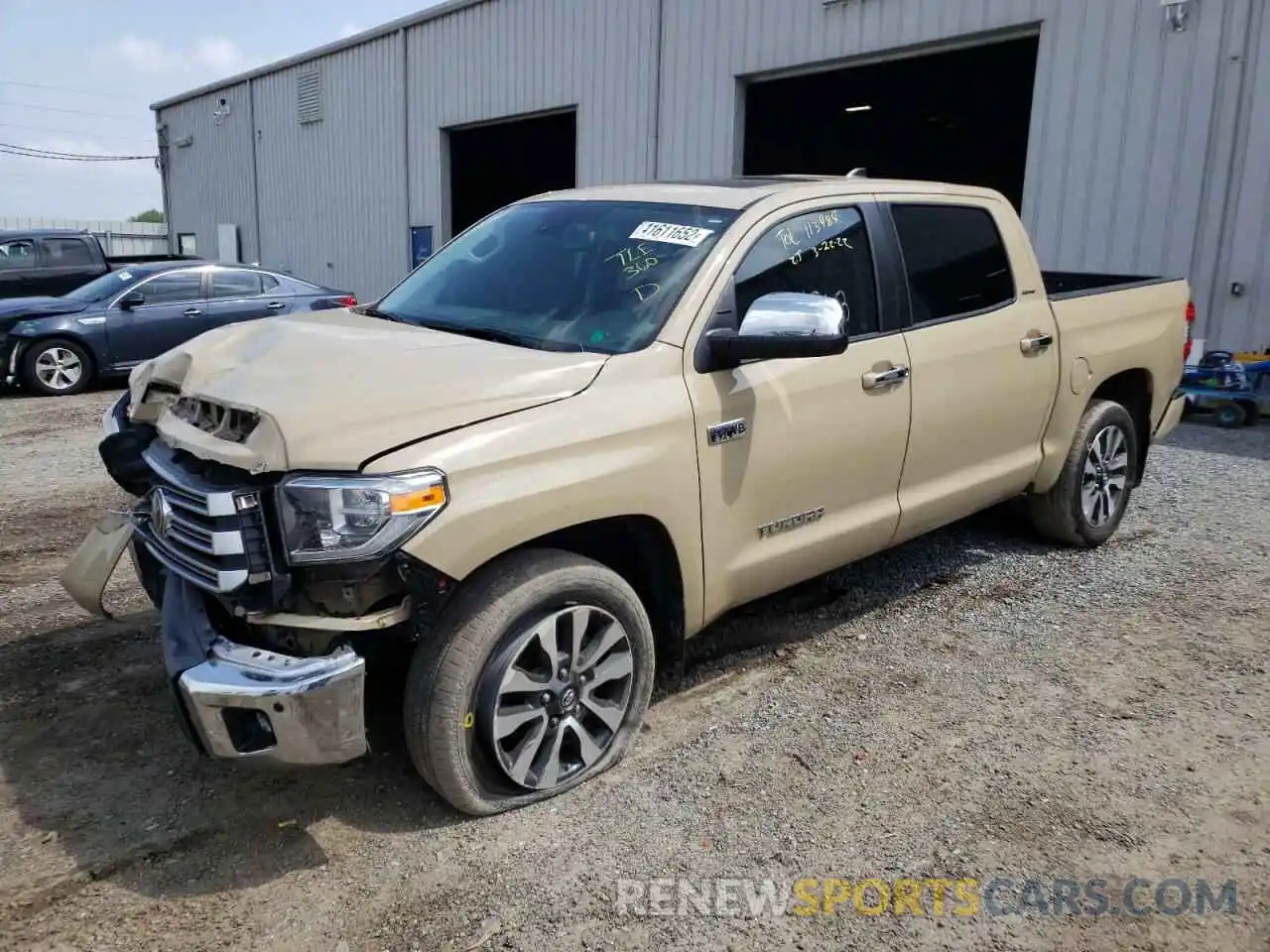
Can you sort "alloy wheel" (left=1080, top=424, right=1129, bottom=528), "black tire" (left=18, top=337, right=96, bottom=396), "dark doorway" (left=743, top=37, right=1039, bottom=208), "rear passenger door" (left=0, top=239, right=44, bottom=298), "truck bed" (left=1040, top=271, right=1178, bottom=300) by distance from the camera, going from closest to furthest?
"alloy wheel" (left=1080, top=424, right=1129, bottom=528) < "truck bed" (left=1040, top=271, right=1178, bottom=300) < "black tire" (left=18, top=337, right=96, bottom=396) < "rear passenger door" (left=0, top=239, right=44, bottom=298) < "dark doorway" (left=743, top=37, right=1039, bottom=208)

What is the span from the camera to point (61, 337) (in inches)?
448

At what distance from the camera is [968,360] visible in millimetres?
4426

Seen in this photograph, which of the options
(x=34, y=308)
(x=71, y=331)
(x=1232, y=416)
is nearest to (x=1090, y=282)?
(x=1232, y=416)

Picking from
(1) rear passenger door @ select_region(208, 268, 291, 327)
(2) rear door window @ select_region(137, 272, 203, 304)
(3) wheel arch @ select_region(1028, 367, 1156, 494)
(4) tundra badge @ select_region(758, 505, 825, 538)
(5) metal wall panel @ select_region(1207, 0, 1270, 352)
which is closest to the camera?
(4) tundra badge @ select_region(758, 505, 825, 538)

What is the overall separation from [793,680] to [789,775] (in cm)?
72

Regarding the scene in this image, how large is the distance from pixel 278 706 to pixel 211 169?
27.7 m

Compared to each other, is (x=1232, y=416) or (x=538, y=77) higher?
(x=538, y=77)

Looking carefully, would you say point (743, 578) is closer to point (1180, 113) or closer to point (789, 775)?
point (789, 775)

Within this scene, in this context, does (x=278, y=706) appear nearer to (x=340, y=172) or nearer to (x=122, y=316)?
(x=122, y=316)

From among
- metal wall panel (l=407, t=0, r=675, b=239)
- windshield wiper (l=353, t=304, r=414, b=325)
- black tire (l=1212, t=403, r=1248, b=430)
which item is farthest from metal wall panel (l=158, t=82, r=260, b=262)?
windshield wiper (l=353, t=304, r=414, b=325)

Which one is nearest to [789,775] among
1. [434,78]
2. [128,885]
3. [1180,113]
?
[128,885]

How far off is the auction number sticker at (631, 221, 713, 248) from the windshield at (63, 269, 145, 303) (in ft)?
33.4

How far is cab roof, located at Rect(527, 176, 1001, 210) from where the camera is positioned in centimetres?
391

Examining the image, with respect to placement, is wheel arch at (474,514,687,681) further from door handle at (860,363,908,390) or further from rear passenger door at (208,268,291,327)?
rear passenger door at (208,268,291,327)
